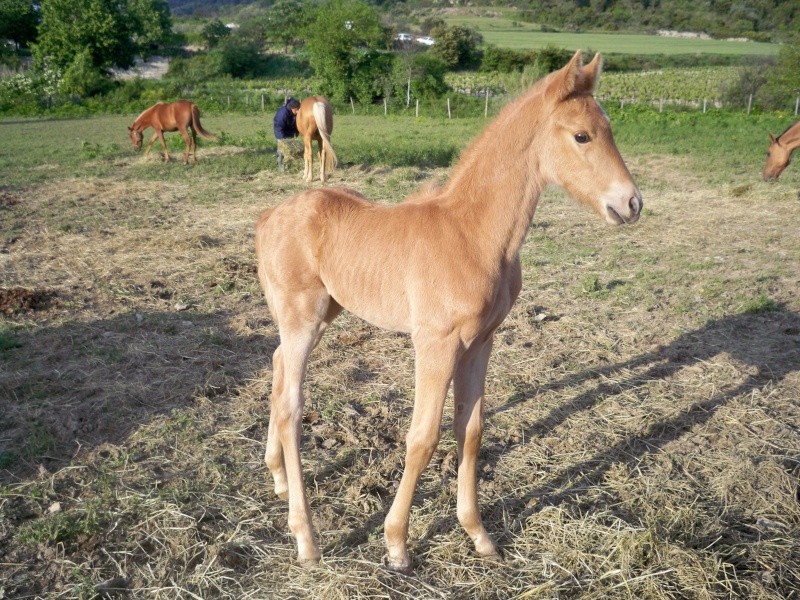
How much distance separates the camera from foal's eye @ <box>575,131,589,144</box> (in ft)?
9.01

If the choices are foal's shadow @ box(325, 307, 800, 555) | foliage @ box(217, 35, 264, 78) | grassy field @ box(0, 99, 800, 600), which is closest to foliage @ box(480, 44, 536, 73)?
foliage @ box(217, 35, 264, 78)

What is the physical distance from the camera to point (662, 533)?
10.5 ft

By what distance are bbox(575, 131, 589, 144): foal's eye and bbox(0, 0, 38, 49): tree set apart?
5968cm

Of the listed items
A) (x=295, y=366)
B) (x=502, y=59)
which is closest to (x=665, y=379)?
(x=295, y=366)

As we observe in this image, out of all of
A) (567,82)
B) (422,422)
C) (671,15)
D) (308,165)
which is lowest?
(308,165)

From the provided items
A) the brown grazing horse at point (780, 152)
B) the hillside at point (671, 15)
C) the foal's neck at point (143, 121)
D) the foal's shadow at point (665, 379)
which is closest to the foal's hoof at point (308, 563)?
the foal's shadow at point (665, 379)

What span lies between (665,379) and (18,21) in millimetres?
62231

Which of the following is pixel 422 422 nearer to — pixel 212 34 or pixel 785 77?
pixel 785 77

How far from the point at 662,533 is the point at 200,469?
262 cm

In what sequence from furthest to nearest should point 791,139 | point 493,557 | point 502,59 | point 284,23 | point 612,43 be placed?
point 284,23 → point 612,43 → point 502,59 → point 791,139 → point 493,557

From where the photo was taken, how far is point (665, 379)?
16.4ft

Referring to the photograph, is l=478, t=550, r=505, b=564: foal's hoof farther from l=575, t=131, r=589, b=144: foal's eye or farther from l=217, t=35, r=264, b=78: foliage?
l=217, t=35, r=264, b=78: foliage

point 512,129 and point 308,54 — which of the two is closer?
point 512,129

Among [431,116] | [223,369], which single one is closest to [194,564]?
[223,369]
